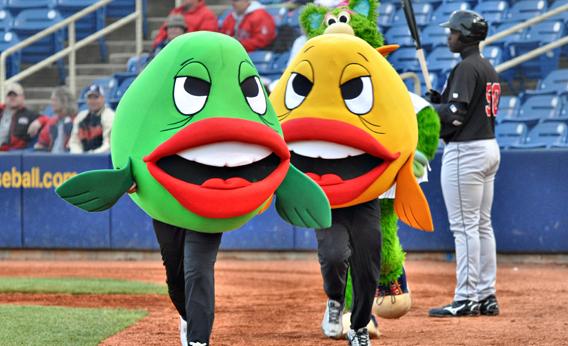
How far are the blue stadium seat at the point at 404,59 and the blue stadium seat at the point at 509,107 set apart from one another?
4.06ft

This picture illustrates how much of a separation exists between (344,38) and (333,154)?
650mm

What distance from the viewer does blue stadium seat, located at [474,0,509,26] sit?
1417cm

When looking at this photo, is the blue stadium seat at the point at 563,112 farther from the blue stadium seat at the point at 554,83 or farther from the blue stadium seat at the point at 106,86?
the blue stadium seat at the point at 106,86

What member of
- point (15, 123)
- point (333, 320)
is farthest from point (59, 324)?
point (15, 123)

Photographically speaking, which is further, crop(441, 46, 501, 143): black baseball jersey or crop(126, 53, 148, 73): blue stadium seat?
crop(126, 53, 148, 73): blue stadium seat

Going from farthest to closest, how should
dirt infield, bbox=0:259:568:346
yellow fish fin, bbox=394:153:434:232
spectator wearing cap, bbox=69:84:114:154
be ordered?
spectator wearing cap, bbox=69:84:114:154
dirt infield, bbox=0:259:568:346
yellow fish fin, bbox=394:153:434:232

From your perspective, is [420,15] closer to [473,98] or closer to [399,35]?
[399,35]

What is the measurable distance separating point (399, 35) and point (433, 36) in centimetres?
46

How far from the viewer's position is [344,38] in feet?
19.7

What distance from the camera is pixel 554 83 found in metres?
12.6

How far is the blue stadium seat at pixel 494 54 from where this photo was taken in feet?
43.7

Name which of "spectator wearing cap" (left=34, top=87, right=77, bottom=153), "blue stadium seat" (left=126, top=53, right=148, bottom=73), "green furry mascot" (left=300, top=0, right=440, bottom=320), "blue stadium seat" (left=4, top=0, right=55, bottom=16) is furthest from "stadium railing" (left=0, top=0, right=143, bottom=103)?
"green furry mascot" (left=300, top=0, right=440, bottom=320)

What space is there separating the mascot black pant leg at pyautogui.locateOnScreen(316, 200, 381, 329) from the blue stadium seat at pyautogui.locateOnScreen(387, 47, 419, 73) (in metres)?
7.51

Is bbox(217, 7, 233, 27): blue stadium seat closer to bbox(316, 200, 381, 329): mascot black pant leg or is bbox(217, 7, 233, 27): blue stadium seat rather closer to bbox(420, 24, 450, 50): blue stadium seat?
bbox(420, 24, 450, 50): blue stadium seat
